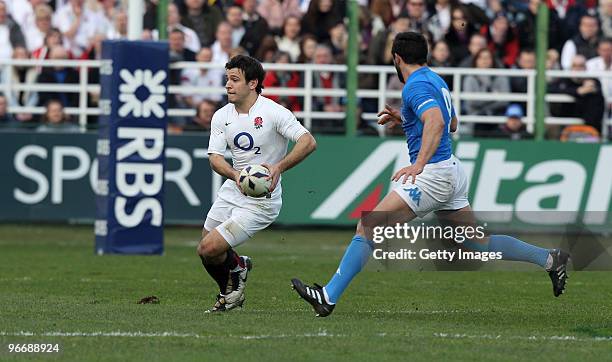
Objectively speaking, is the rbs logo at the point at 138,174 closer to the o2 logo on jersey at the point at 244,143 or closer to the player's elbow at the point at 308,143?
the o2 logo on jersey at the point at 244,143

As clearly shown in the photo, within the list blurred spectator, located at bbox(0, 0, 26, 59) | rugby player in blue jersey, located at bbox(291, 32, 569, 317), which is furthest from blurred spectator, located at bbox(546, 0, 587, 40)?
rugby player in blue jersey, located at bbox(291, 32, 569, 317)

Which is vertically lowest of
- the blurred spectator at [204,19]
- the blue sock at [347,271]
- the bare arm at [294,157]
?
the blue sock at [347,271]

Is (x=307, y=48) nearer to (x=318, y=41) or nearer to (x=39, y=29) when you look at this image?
(x=318, y=41)

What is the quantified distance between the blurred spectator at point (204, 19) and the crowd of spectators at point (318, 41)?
0.01 meters

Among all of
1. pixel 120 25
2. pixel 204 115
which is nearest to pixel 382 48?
pixel 204 115

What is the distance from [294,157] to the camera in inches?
407

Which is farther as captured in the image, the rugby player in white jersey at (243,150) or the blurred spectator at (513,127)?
the blurred spectator at (513,127)

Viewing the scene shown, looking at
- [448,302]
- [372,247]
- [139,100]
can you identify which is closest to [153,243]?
[139,100]

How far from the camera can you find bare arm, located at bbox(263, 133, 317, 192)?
10242 millimetres

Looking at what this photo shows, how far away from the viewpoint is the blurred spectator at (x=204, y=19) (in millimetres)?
20656

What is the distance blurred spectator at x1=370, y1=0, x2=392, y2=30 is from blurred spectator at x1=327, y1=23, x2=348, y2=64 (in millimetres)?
471

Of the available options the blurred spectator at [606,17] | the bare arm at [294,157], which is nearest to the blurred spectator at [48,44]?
the blurred spectator at [606,17]

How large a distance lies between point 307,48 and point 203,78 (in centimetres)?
157

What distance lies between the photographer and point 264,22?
67.0 ft
